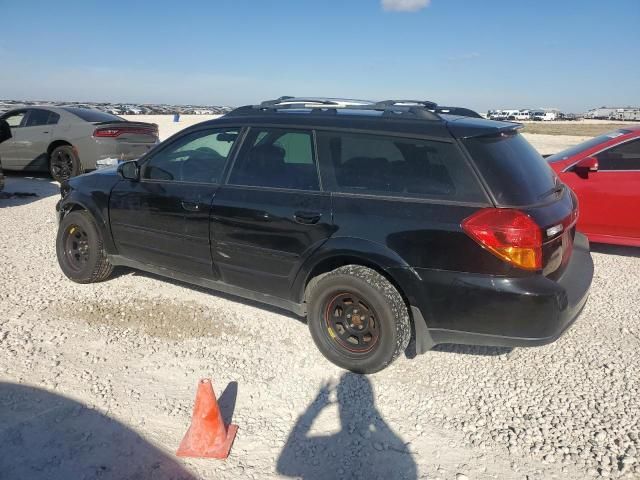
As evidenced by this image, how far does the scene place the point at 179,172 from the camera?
4.21 meters

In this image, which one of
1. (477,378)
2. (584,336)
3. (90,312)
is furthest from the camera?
(90,312)

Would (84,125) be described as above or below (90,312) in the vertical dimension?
above

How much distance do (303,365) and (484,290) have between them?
1344mm

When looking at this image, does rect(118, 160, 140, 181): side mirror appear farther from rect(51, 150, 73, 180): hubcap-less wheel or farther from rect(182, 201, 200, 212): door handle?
rect(51, 150, 73, 180): hubcap-less wheel

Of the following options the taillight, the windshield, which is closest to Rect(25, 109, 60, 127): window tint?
the windshield

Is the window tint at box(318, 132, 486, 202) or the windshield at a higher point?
the windshield

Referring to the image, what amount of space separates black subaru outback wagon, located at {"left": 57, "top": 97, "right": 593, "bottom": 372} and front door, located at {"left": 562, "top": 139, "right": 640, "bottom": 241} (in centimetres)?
231

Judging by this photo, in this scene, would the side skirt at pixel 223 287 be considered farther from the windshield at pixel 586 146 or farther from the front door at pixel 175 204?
the windshield at pixel 586 146

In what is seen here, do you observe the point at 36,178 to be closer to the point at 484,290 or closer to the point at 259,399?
the point at 259,399

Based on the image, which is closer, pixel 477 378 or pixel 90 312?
pixel 477 378

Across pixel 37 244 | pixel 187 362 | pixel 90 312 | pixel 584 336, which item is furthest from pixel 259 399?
pixel 37 244

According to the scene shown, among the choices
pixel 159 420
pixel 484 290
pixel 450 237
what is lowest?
pixel 159 420

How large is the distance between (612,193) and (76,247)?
5672 mm

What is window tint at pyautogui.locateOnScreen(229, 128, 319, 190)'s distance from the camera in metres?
3.56
